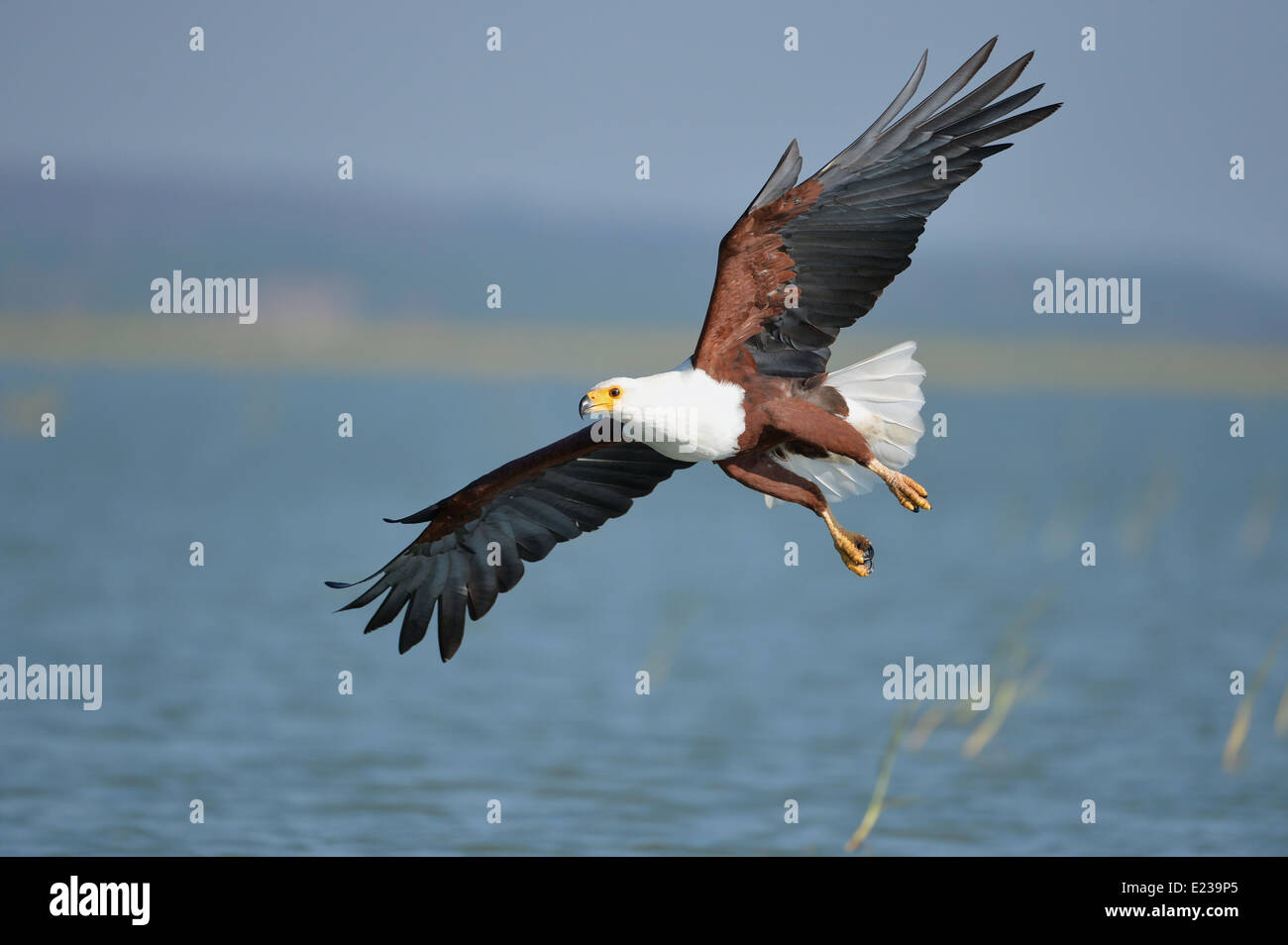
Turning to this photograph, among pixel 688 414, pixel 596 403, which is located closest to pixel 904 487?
pixel 688 414

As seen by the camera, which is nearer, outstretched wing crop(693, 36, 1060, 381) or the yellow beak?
the yellow beak

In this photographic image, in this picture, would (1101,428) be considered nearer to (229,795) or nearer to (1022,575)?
(1022,575)

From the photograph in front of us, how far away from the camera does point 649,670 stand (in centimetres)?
1941

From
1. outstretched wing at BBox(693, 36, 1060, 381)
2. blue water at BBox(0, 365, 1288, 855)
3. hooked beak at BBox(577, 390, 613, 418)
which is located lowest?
blue water at BBox(0, 365, 1288, 855)

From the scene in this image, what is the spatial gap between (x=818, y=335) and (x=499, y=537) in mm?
2317

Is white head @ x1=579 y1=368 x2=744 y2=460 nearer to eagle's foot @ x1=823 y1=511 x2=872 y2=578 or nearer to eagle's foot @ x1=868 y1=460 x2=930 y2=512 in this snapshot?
eagle's foot @ x1=823 y1=511 x2=872 y2=578

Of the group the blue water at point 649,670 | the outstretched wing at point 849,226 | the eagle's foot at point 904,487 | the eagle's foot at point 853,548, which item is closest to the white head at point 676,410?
the outstretched wing at point 849,226

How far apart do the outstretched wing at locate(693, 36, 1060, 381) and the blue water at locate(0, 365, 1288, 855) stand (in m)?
6.07

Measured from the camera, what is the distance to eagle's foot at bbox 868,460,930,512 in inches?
303

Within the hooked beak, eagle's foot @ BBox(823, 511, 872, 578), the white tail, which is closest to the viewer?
the hooked beak

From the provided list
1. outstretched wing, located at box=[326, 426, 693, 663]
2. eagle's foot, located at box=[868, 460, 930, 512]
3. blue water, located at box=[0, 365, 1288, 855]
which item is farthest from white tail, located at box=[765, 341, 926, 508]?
blue water, located at box=[0, 365, 1288, 855]

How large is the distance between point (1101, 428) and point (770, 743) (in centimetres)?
3917

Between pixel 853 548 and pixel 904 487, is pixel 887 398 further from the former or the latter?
pixel 853 548

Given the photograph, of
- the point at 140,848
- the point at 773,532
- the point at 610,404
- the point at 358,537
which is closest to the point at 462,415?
the point at 773,532
